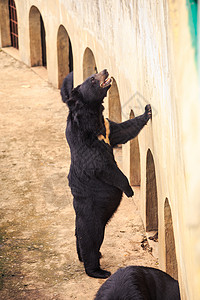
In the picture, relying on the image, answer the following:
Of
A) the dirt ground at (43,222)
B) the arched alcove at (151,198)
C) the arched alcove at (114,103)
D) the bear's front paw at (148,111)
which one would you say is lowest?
the dirt ground at (43,222)

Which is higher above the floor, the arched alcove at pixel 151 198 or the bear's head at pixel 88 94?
the bear's head at pixel 88 94

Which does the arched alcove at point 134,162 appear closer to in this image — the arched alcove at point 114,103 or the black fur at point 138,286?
the arched alcove at point 114,103

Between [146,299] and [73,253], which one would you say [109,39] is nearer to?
[73,253]

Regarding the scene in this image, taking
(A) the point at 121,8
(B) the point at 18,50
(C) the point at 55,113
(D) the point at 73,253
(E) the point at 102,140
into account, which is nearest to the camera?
(E) the point at 102,140

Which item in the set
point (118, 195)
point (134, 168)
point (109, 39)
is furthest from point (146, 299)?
point (109, 39)

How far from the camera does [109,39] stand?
9242 mm

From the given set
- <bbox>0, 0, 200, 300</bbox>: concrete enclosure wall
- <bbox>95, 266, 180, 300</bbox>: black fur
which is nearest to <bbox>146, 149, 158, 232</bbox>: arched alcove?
<bbox>0, 0, 200, 300</bbox>: concrete enclosure wall

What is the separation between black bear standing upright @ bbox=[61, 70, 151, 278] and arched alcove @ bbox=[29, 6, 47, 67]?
28.4ft

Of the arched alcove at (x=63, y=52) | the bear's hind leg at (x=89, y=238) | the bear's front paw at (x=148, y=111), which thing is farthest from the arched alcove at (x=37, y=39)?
the bear's hind leg at (x=89, y=238)

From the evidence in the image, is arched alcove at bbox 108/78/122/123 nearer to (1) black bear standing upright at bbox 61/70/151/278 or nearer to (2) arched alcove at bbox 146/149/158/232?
(2) arched alcove at bbox 146/149/158/232

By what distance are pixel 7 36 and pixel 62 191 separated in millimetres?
8636

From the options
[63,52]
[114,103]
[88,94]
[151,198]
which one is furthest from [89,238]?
[63,52]

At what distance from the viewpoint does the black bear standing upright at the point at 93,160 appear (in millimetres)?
6266

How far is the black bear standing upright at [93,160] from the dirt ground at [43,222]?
1.71 feet
